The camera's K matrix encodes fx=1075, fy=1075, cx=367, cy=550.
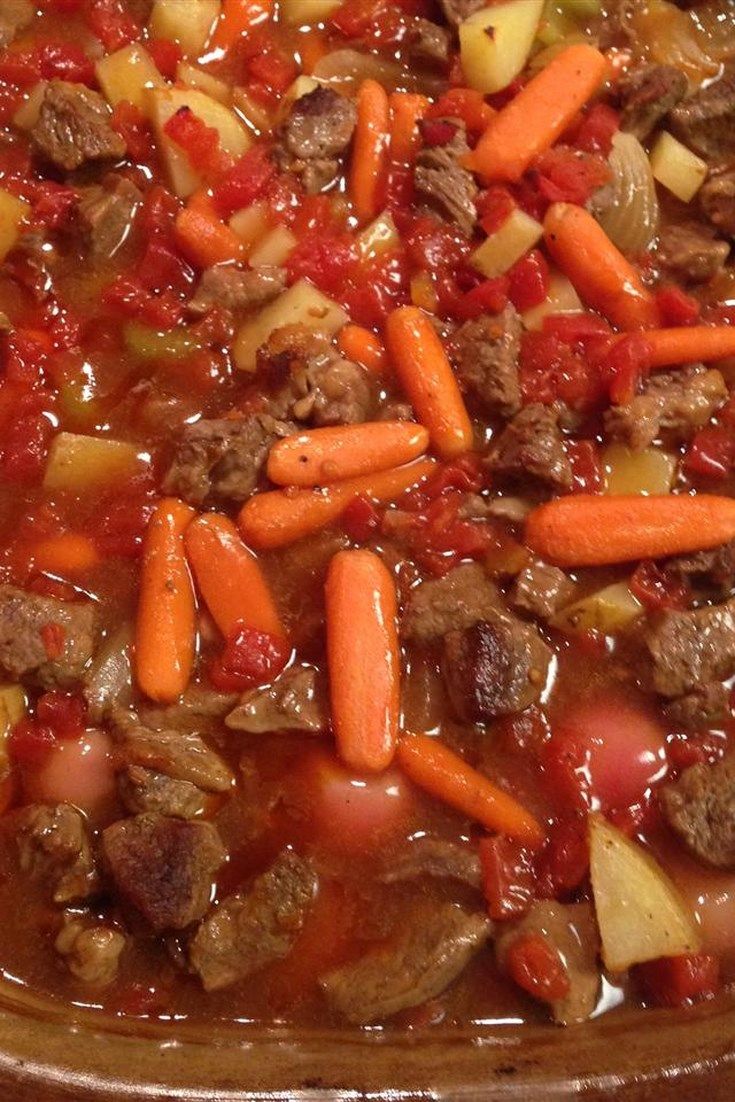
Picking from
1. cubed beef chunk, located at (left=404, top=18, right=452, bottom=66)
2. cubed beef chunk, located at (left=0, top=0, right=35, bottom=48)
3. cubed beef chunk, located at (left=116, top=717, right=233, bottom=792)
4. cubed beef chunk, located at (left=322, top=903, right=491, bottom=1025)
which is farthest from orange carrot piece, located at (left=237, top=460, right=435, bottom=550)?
cubed beef chunk, located at (left=0, top=0, right=35, bottom=48)

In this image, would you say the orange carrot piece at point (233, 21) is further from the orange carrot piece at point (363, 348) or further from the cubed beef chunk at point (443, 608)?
the cubed beef chunk at point (443, 608)

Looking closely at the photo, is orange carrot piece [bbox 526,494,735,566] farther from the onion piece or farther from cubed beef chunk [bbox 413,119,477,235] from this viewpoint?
the onion piece

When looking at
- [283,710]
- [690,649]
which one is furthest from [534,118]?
[283,710]

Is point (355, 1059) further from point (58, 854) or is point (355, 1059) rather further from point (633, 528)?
point (633, 528)

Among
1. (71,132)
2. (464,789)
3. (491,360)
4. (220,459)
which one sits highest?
(491,360)

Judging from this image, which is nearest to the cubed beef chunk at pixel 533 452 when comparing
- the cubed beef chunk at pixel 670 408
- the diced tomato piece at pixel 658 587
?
the cubed beef chunk at pixel 670 408

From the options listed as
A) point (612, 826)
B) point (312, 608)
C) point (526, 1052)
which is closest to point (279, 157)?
point (312, 608)
